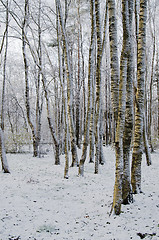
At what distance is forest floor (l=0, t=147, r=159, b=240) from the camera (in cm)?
363

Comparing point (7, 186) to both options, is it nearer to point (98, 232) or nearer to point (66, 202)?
point (66, 202)

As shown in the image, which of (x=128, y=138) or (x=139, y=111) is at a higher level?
(x=139, y=111)

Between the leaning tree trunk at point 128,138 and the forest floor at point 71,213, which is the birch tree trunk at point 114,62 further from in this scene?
the forest floor at point 71,213

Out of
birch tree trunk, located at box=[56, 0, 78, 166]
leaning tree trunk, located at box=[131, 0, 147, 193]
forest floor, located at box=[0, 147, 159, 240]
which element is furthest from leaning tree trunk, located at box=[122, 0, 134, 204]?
birch tree trunk, located at box=[56, 0, 78, 166]

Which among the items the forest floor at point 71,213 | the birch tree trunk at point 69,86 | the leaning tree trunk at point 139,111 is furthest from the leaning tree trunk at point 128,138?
the birch tree trunk at point 69,86

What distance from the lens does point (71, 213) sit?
15.3 feet

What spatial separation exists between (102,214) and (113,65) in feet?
10.9

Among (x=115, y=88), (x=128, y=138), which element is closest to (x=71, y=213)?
(x=128, y=138)

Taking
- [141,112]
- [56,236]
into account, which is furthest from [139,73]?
[56,236]

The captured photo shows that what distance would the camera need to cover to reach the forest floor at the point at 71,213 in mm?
3633

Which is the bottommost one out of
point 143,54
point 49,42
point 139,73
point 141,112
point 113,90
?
point 141,112

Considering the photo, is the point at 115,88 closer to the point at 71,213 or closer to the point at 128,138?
the point at 128,138

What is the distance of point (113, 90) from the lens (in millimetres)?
4781

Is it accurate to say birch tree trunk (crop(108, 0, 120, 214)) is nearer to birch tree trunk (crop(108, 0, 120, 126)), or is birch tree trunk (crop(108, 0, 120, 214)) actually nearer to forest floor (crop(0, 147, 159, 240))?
birch tree trunk (crop(108, 0, 120, 126))
